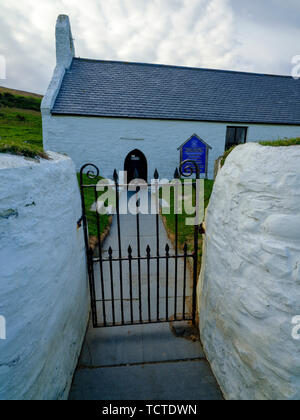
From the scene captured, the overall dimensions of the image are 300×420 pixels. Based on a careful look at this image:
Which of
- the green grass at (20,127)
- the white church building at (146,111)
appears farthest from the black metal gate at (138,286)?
the green grass at (20,127)

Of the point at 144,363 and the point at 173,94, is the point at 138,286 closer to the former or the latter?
the point at 144,363

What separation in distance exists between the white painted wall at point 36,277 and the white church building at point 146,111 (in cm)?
1051

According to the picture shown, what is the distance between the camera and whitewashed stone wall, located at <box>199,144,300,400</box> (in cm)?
172

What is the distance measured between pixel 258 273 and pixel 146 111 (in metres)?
12.4

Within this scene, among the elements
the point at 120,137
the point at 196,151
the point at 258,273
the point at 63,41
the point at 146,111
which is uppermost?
the point at 63,41

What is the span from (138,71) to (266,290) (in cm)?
1568

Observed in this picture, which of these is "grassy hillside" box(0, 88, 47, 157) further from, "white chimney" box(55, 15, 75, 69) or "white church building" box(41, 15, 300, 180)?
"white chimney" box(55, 15, 75, 69)

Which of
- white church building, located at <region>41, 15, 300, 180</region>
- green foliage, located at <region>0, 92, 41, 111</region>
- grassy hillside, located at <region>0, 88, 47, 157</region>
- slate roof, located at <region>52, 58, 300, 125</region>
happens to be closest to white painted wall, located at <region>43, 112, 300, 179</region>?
white church building, located at <region>41, 15, 300, 180</region>

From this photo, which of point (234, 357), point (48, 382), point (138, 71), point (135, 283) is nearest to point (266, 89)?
point (138, 71)

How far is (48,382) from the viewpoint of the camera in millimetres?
2088

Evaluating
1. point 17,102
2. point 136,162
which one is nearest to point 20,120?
point 17,102

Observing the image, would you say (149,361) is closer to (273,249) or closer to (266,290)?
(266,290)

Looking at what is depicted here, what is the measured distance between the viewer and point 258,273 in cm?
194

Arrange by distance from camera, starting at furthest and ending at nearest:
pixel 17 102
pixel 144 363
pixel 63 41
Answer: pixel 17 102, pixel 63 41, pixel 144 363
